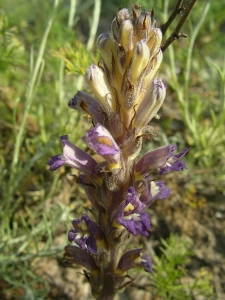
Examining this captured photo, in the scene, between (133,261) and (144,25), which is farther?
(133,261)

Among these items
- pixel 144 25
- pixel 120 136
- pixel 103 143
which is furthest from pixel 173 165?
pixel 144 25

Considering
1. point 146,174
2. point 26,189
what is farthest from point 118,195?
point 26,189

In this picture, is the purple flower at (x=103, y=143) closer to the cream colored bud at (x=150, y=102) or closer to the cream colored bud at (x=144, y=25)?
the cream colored bud at (x=150, y=102)

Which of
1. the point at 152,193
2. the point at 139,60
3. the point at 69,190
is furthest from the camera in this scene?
the point at 69,190

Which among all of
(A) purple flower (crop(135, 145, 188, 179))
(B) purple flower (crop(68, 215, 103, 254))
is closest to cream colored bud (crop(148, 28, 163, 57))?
(A) purple flower (crop(135, 145, 188, 179))

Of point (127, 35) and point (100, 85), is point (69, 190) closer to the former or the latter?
point (100, 85)

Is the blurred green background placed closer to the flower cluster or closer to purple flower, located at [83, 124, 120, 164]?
the flower cluster

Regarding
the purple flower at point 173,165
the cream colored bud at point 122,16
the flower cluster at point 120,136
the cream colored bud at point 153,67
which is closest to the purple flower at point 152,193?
the flower cluster at point 120,136

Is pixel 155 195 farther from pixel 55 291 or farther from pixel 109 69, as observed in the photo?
pixel 55 291
